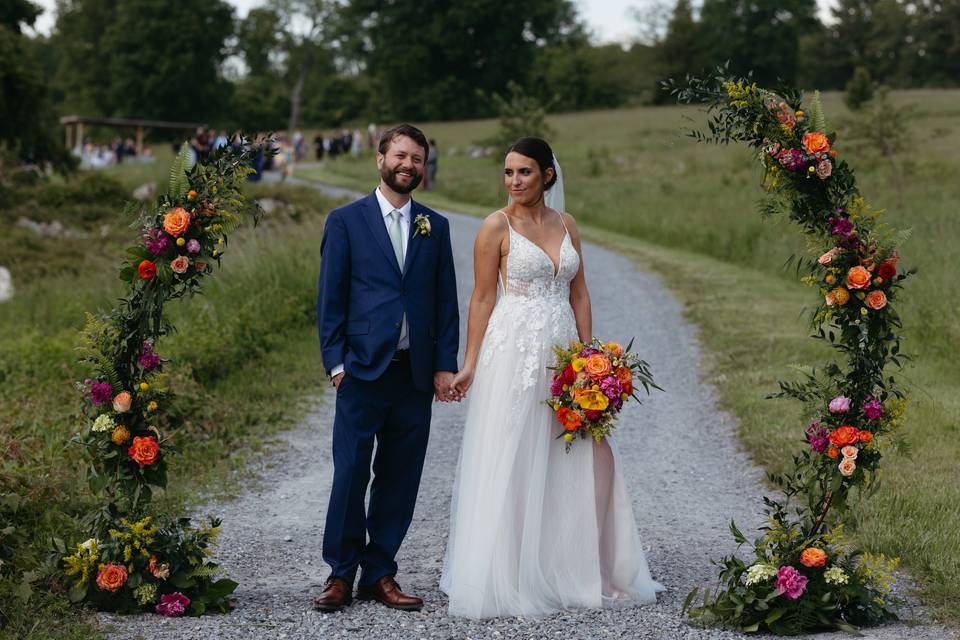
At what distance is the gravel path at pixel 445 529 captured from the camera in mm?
5164

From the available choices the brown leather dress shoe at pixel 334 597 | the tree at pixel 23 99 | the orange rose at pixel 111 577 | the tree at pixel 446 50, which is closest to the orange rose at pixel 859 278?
the brown leather dress shoe at pixel 334 597

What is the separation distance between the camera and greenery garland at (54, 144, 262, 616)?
530 centimetres

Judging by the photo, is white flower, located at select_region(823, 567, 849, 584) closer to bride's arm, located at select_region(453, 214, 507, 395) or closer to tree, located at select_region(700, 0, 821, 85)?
bride's arm, located at select_region(453, 214, 507, 395)

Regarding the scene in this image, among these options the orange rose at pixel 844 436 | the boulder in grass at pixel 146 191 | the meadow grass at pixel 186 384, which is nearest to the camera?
the orange rose at pixel 844 436

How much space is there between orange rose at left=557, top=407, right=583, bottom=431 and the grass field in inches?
53.3

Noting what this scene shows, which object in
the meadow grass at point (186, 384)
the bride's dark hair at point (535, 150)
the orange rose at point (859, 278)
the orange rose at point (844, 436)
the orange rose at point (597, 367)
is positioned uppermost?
the bride's dark hair at point (535, 150)

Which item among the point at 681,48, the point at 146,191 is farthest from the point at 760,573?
the point at 681,48

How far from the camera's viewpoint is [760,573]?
17.0ft

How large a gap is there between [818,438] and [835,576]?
64 cm

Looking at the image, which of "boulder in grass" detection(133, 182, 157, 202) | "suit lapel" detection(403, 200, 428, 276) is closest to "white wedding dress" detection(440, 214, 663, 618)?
"suit lapel" detection(403, 200, 428, 276)

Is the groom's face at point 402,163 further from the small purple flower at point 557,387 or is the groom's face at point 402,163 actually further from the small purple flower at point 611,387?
the small purple flower at point 611,387

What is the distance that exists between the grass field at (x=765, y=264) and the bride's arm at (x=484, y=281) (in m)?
0.98

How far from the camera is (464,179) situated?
130ft

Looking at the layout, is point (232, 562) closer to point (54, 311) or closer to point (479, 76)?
point (54, 311)
